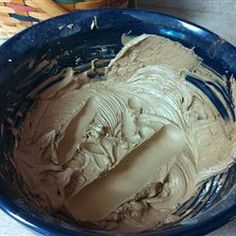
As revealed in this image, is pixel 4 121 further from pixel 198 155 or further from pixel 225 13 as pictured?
pixel 225 13

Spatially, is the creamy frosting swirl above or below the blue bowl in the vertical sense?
below

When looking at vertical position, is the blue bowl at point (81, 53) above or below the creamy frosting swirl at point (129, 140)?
above

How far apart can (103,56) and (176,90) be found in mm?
128

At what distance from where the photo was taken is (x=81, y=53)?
2.61ft

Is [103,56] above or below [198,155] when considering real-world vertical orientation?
above

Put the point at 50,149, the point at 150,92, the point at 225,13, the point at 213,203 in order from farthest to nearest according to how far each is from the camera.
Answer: the point at 225,13
the point at 150,92
the point at 50,149
the point at 213,203

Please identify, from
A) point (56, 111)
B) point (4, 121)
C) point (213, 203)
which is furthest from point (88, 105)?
point (213, 203)

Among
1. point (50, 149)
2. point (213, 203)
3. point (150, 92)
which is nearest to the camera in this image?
point (213, 203)

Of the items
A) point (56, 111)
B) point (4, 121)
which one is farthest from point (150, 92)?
point (4, 121)

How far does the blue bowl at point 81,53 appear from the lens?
0.63 meters

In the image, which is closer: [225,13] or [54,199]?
[54,199]

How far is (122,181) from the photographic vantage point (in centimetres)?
74

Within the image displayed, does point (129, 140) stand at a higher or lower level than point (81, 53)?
lower

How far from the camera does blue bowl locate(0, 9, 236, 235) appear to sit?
625mm
